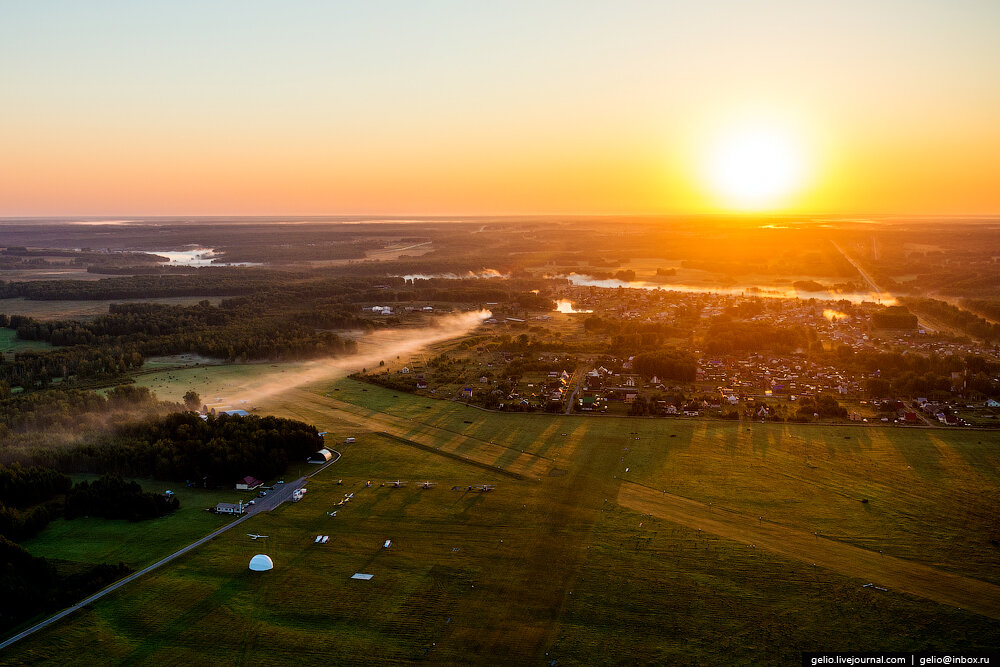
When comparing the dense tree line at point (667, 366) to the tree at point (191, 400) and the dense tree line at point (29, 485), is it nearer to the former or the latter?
the tree at point (191, 400)

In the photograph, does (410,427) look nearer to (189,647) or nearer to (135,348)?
(189,647)

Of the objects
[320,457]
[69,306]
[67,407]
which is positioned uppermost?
[69,306]

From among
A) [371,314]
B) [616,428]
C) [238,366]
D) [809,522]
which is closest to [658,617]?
[809,522]

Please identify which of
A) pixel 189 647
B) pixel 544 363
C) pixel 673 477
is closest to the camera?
pixel 189 647

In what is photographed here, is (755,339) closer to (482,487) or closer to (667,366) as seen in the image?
(667,366)

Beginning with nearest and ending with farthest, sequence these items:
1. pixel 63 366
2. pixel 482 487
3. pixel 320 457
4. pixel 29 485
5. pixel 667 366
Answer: pixel 29 485, pixel 482 487, pixel 320 457, pixel 667 366, pixel 63 366

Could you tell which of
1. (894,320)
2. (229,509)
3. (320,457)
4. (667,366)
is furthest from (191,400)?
(894,320)

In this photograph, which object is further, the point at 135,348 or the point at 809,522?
the point at 135,348
